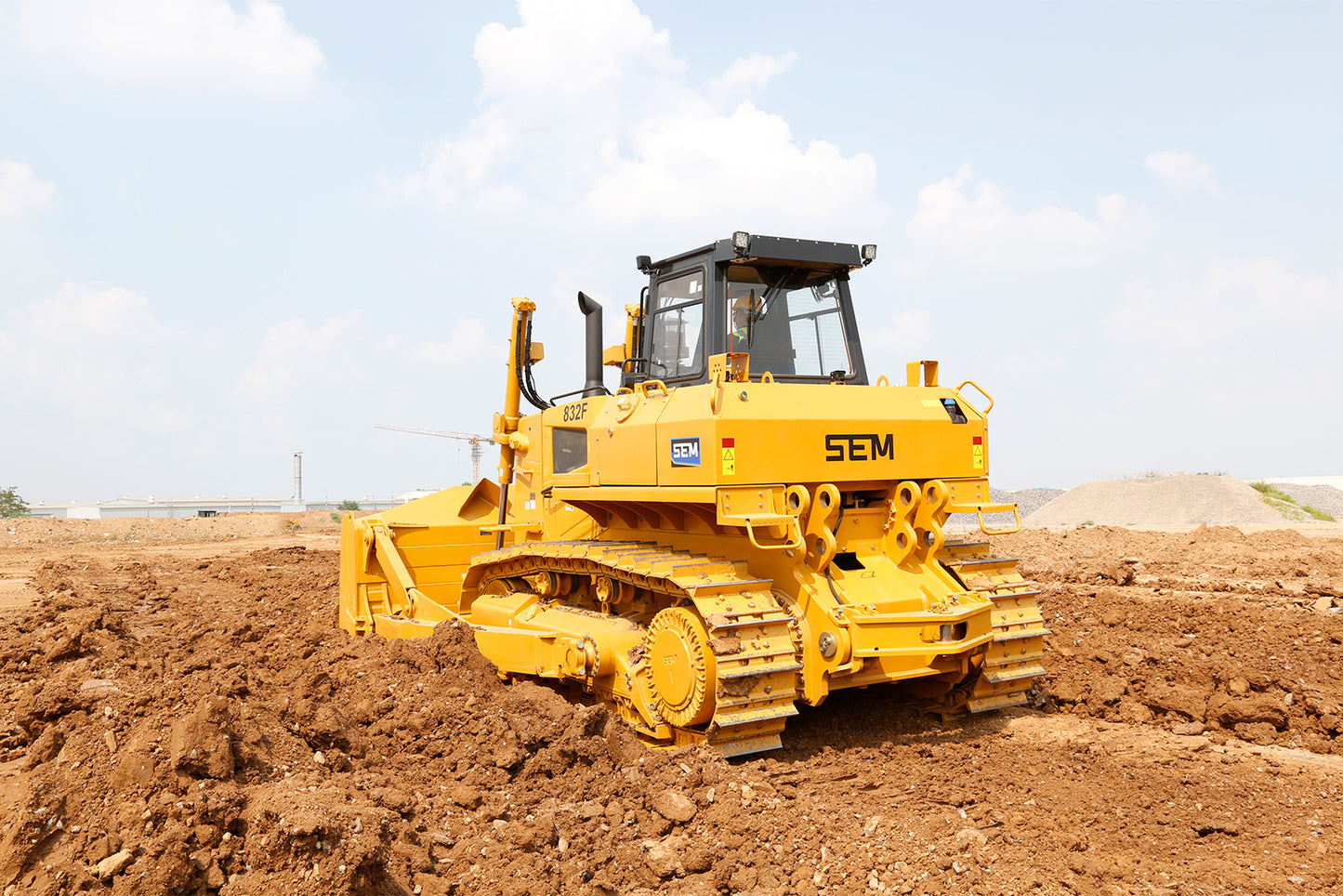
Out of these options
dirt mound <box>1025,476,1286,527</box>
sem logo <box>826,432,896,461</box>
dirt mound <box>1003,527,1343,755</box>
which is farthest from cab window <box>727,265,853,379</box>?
dirt mound <box>1025,476,1286,527</box>

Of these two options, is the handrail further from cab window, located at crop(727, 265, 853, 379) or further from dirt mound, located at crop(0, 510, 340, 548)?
dirt mound, located at crop(0, 510, 340, 548)

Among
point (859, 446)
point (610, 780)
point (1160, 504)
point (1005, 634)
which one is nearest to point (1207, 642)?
point (1005, 634)

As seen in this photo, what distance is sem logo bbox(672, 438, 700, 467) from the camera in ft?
19.1

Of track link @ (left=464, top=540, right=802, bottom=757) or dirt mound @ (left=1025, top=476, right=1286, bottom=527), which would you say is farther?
dirt mound @ (left=1025, top=476, right=1286, bottom=527)

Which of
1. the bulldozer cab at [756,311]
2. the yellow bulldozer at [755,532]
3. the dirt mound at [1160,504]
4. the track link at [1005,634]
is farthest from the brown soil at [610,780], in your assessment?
the dirt mound at [1160,504]

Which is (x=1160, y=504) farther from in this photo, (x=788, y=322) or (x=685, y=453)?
(x=685, y=453)

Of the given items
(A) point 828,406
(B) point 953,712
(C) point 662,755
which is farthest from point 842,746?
(A) point 828,406

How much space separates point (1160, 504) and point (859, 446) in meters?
29.3

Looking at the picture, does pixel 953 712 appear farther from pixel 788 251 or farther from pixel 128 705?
pixel 128 705

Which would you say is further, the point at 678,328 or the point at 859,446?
the point at 678,328

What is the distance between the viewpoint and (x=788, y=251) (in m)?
6.89

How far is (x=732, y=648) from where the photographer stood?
17.3 ft

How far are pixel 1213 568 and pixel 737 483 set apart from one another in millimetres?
10074

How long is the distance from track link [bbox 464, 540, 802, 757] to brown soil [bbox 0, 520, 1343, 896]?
28cm
